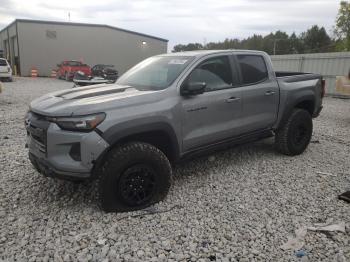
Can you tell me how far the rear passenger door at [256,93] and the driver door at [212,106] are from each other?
183 mm

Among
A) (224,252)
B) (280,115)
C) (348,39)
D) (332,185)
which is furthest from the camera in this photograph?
(348,39)

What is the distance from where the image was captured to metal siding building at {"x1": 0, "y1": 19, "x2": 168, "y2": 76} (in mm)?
31219

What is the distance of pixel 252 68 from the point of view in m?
5.16

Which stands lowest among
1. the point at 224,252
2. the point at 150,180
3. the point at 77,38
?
the point at 224,252

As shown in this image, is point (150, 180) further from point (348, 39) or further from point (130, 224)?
point (348, 39)

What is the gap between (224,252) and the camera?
3072 mm

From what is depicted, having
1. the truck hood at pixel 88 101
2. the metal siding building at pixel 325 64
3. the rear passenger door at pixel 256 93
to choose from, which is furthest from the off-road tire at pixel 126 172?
the metal siding building at pixel 325 64

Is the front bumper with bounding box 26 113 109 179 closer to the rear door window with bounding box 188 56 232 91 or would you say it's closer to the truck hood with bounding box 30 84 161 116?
the truck hood with bounding box 30 84 161 116

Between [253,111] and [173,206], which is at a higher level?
[253,111]

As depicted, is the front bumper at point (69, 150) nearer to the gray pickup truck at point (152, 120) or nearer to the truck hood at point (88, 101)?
the gray pickup truck at point (152, 120)

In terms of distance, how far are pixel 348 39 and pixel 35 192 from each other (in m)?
49.9

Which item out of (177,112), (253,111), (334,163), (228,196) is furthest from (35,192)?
(334,163)

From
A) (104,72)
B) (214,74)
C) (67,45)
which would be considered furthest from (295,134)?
(67,45)

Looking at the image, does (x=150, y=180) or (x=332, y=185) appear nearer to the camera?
(x=150, y=180)
